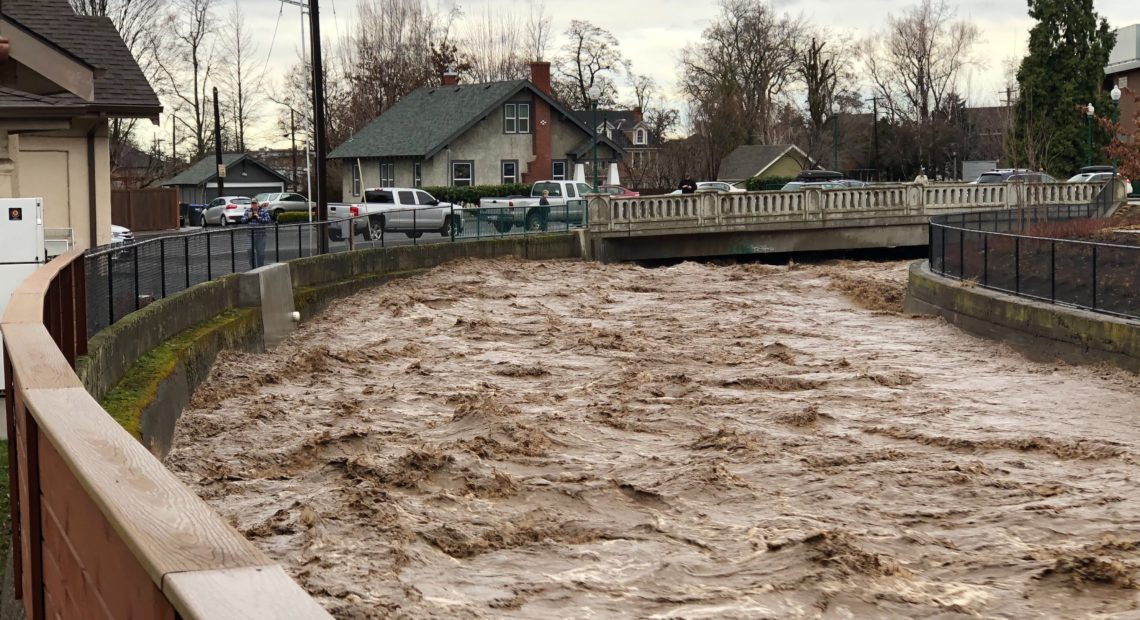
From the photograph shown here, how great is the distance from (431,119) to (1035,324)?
5082 centimetres

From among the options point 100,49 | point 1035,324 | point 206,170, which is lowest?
point 1035,324

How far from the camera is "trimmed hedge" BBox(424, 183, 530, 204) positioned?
63625mm

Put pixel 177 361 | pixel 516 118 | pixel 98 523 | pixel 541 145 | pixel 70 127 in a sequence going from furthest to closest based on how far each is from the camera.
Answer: pixel 541 145 → pixel 516 118 → pixel 70 127 → pixel 177 361 → pixel 98 523

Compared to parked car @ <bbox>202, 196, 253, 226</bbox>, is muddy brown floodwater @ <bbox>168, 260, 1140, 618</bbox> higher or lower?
lower

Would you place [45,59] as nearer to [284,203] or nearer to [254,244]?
[254,244]

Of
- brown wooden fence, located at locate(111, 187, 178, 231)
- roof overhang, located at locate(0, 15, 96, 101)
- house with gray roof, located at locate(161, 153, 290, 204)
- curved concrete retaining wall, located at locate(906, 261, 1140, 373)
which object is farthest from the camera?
house with gray roof, located at locate(161, 153, 290, 204)

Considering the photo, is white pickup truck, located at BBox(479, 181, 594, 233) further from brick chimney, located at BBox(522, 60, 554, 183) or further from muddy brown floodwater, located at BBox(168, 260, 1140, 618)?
brick chimney, located at BBox(522, 60, 554, 183)

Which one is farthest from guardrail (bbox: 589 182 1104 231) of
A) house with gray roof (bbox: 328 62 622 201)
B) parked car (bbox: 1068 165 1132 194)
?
house with gray roof (bbox: 328 62 622 201)

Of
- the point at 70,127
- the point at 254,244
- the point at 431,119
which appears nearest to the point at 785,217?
the point at 254,244

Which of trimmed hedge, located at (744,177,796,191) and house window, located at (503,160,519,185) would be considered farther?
trimmed hedge, located at (744,177,796,191)

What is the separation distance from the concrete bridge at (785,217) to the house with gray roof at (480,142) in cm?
2112

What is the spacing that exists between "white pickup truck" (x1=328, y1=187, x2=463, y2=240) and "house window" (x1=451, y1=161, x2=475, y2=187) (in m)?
17.5

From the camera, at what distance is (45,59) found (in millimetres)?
12953

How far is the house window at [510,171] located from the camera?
2766 inches
